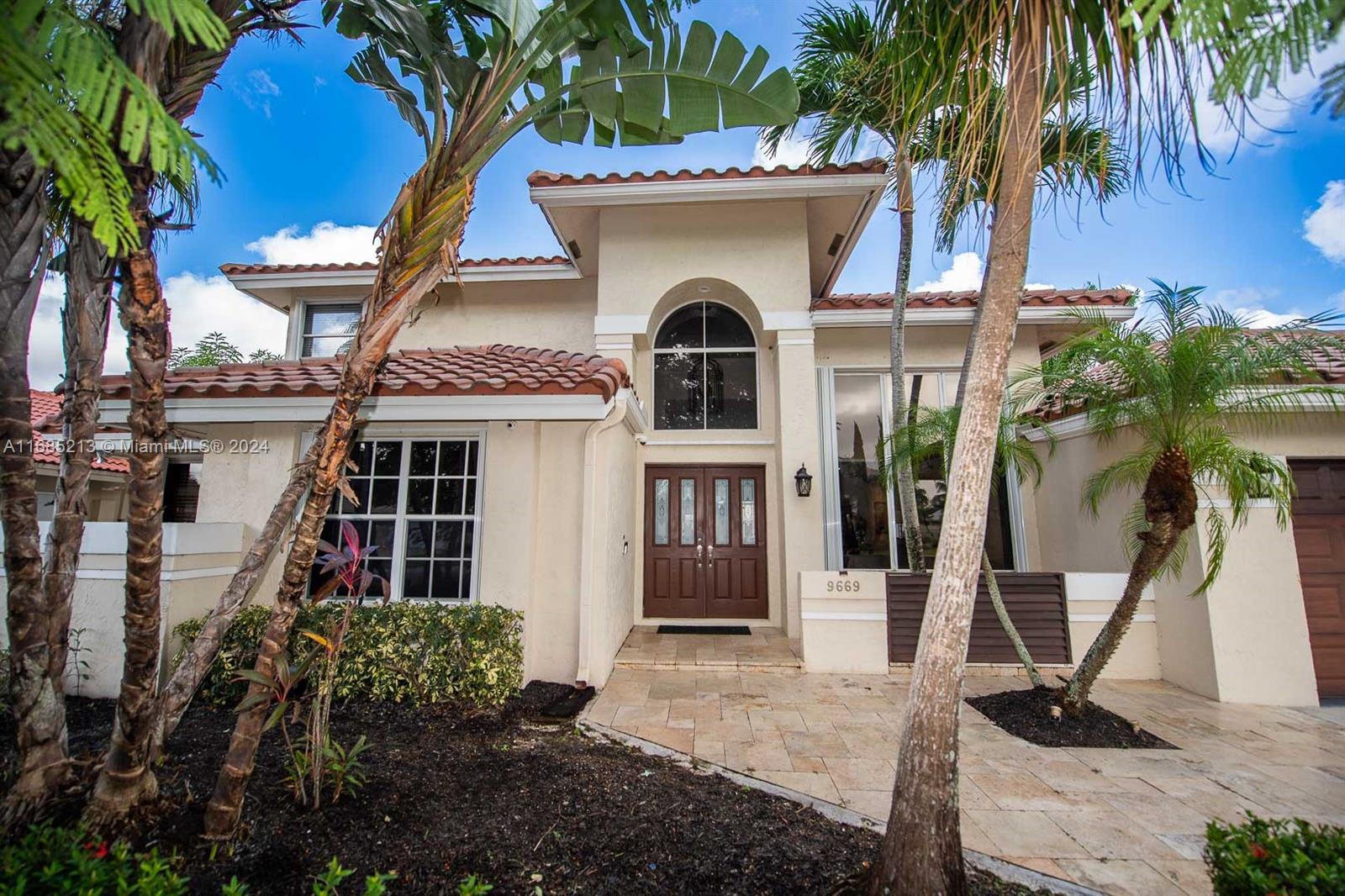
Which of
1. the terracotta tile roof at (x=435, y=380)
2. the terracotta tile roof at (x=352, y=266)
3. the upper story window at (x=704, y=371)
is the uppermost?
the terracotta tile roof at (x=352, y=266)

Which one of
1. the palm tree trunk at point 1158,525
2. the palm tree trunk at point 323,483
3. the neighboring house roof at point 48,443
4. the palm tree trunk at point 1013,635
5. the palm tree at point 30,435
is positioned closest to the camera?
the palm tree at point 30,435

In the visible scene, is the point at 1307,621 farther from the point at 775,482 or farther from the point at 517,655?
the point at 517,655

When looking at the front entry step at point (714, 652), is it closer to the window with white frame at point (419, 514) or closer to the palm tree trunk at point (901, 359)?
the palm tree trunk at point (901, 359)

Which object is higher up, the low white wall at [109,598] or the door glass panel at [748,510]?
the door glass panel at [748,510]

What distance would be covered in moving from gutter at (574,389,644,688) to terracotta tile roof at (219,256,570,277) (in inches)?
189

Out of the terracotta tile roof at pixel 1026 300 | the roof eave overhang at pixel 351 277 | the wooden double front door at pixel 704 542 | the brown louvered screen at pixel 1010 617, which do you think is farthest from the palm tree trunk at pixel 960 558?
the roof eave overhang at pixel 351 277

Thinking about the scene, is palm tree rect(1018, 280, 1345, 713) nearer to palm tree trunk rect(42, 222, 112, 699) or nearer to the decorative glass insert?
the decorative glass insert

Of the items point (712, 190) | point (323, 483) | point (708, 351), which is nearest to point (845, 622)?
point (708, 351)

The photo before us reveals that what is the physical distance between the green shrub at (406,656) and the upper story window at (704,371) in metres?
5.25

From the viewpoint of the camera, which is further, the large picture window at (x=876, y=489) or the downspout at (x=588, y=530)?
the large picture window at (x=876, y=489)

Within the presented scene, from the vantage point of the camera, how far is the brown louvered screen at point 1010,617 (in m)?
7.16

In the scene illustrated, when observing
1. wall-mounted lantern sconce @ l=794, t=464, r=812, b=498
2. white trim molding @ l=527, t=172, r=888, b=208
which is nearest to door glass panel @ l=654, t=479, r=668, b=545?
wall-mounted lantern sconce @ l=794, t=464, r=812, b=498

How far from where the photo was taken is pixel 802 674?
713 cm

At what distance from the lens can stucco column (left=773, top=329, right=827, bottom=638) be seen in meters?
8.56
